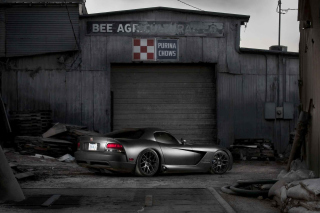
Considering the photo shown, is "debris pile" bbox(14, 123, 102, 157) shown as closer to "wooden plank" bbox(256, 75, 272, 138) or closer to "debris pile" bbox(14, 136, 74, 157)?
"debris pile" bbox(14, 136, 74, 157)

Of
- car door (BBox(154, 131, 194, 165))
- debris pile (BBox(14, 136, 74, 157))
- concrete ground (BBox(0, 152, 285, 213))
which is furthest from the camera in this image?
debris pile (BBox(14, 136, 74, 157))

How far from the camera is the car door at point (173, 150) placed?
13.6 metres

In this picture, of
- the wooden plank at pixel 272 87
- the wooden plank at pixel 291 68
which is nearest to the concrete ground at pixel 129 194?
the wooden plank at pixel 272 87

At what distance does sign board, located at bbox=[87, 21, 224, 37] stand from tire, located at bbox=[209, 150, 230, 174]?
8968 mm

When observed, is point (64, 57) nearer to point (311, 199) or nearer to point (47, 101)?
point (47, 101)

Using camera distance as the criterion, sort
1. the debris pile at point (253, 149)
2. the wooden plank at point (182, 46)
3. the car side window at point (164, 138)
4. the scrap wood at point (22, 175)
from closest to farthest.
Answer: the scrap wood at point (22, 175), the car side window at point (164, 138), the debris pile at point (253, 149), the wooden plank at point (182, 46)

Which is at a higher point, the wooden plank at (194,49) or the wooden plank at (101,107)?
the wooden plank at (194,49)

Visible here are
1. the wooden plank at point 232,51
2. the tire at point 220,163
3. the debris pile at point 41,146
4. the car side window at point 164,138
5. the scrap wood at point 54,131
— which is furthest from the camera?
the wooden plank at point 232,51

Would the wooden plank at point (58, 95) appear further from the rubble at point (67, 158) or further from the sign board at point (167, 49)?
the sign board at point (167, 49)

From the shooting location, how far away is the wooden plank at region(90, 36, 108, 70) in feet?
73.1

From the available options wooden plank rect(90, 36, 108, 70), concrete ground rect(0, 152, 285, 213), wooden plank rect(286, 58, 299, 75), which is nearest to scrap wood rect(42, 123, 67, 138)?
wooden plank rect(90, 36, 108, 70)

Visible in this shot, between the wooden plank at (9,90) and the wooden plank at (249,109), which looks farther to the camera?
the wooden plank at (249,109)

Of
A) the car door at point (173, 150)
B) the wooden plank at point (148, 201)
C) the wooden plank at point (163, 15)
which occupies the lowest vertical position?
the wooden plank at point (148, 201)

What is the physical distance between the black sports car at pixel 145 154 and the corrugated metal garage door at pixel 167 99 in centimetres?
808
